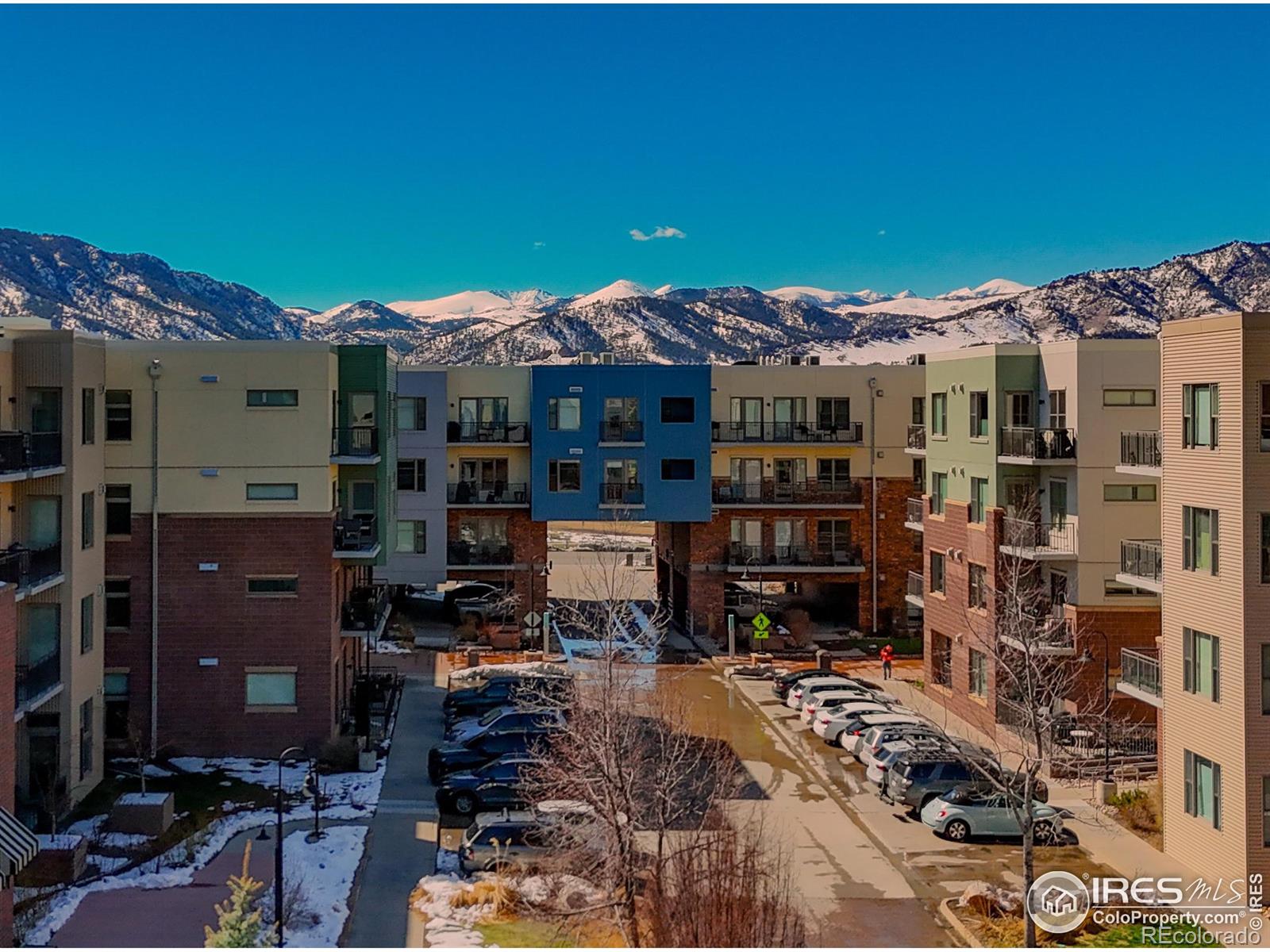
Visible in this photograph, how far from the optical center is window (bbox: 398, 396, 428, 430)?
49906 millimetres

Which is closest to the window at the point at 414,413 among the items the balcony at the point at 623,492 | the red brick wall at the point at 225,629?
the balcony at the point at 623,492

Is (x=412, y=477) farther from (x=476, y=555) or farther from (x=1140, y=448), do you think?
(x=1140, y=448)

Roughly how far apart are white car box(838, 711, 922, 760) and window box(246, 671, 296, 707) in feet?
→ 45.9

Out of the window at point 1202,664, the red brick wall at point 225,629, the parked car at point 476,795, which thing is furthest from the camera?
the red brick wall at point 225,629

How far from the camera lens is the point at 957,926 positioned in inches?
794

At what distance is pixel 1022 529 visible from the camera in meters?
30.2

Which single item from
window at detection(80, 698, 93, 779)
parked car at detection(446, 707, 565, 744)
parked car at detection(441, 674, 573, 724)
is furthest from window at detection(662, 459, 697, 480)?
window at detection(80, 698, 93, 779)

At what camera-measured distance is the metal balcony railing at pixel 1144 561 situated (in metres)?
26.0

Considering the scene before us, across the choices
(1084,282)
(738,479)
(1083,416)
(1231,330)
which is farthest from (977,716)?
(1084,282)

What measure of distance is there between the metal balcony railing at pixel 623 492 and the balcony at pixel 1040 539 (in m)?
18.7

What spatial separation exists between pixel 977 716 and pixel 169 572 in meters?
21.7

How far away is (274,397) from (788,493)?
25208mm

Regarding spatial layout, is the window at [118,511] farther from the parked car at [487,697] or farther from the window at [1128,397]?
the window at [1128,397]

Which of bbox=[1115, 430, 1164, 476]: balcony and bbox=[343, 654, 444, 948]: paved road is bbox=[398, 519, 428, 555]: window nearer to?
bbox=[343, 654, 444, 948]: paved road
